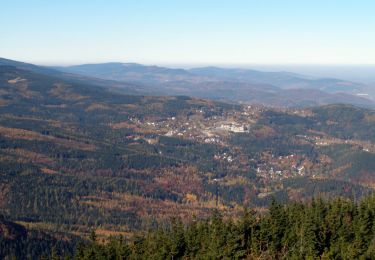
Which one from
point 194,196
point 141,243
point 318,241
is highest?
point 318,241

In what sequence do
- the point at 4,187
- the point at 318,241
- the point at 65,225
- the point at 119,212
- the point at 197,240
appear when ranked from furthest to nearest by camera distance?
the point at 4,187, the point at 119,212, the point at 65,225, the point at 197,240, the point at 318,241

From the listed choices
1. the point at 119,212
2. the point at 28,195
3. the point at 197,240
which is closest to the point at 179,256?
the point at 197,240

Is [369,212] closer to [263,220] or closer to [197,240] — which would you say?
[263,220]

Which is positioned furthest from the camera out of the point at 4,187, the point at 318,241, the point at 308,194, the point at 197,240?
the point at 308,194

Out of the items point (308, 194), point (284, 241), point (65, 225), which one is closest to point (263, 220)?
point (284, 241)

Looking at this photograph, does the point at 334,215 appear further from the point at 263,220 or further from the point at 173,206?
the point at 173,206

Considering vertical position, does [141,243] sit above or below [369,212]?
below

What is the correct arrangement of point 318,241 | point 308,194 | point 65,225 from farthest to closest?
point 308,194 < point 65,225 < point 318,241

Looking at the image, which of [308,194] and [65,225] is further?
[308,194]

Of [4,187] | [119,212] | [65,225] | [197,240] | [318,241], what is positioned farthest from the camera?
[4,187]
